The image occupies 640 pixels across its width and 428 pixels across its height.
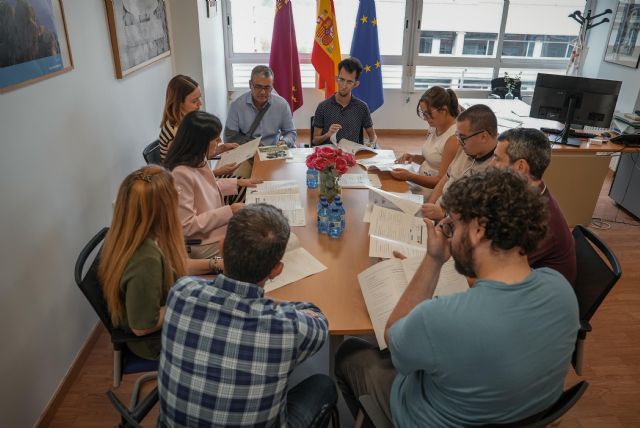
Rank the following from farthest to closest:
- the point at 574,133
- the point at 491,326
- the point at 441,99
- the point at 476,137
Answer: the point at 574,133 < the point at 441,99 < the point at 476,137 < the point at 491,326

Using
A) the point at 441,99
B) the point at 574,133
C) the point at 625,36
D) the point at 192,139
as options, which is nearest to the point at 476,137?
the point at 441,99

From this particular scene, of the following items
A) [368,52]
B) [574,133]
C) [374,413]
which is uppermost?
[368,52]

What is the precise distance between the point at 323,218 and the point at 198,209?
648mm

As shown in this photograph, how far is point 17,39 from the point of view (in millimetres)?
1885

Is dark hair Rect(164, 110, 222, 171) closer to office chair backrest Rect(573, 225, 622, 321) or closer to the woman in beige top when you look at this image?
the woman in beige top

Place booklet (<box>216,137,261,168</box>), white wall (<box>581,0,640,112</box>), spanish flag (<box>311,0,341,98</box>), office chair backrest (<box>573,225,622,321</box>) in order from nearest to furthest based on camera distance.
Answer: office chair backrest (<box>573,225,622,321</box>), booklet (<box>216,137,261,168</box>), white wall (<box>581,0,640,112</box>), spanish flag (<box>311,0,341,98</box>)

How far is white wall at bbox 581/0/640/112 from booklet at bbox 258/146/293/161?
4033 mm

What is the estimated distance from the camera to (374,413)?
1434 mm

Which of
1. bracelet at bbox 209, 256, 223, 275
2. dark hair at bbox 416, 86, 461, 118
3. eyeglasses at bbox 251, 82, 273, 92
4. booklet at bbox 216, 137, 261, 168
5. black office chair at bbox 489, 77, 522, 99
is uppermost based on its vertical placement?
dark hair at bbox 416, 86, 461, 118

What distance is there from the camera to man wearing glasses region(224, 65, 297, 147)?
3.71 meters

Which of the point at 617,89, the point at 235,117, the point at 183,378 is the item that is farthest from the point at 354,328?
the point at 617,89

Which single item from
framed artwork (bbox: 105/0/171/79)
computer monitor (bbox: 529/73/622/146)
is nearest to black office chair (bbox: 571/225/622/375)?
computer monitor (bbox: 529/73/622/146)

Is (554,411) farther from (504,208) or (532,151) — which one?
(532,151)

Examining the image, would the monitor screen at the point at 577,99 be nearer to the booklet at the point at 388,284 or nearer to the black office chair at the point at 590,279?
Answer: the black office chair at the point at 590,279
